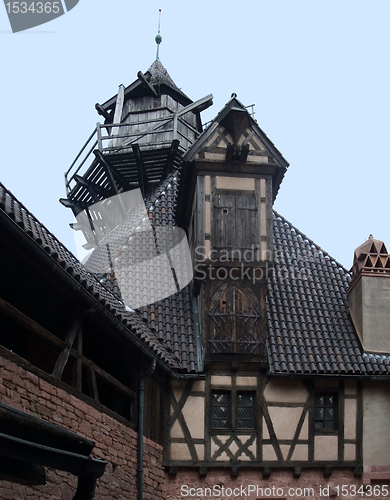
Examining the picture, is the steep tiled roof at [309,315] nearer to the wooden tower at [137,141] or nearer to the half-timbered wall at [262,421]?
the half-timbered wall at [262,421]

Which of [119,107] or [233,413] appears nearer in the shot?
[233,413]

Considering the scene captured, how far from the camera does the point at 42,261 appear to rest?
9.85m

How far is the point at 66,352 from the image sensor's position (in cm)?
1086

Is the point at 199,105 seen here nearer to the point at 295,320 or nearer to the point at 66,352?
the point at 295,320

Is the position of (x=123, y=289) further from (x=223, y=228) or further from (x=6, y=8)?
(x=6, y=8)

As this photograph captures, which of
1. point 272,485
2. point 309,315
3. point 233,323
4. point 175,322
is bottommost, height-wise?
point 272,485

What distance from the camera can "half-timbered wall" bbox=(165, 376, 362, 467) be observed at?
14805mm

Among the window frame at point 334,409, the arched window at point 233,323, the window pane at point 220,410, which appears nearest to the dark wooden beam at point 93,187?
the arched window at point 233,323

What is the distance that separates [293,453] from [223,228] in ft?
14.7

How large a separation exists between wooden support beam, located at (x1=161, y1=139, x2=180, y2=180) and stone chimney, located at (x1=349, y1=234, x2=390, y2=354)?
6531mm

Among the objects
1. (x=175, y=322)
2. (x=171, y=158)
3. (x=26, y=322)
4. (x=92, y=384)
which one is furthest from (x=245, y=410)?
(x=171, y=158)

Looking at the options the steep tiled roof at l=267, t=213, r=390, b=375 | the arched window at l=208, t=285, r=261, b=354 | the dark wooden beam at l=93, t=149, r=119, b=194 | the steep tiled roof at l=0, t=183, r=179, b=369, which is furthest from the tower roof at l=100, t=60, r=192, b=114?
the steep tiled roof at l=0, t=183, r=179, b=369

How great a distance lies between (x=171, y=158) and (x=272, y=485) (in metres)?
9.80

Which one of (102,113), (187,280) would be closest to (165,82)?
(102,113)
